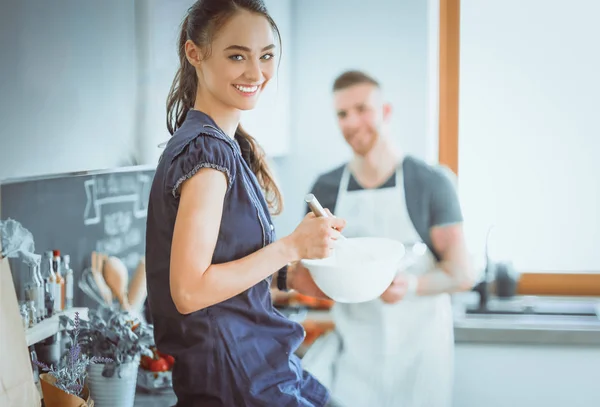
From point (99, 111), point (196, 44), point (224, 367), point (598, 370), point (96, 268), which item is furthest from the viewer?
point (598, 370)

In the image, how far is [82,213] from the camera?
1.56 metres

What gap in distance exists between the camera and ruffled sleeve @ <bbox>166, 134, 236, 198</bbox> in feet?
3.29

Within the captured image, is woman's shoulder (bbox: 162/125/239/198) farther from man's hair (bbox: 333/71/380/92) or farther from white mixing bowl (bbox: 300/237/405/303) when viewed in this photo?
man's hair (bbox: 333/71/380/92)

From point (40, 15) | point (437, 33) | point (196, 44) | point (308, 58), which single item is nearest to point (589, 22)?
point (437, 33)

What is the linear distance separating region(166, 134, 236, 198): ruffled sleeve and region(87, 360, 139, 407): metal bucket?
1.61 feet

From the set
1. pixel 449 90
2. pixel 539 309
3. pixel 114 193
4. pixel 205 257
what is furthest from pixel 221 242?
pixel 539 309

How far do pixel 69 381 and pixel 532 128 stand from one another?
1.24 m

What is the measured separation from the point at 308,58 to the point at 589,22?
2.27 ft

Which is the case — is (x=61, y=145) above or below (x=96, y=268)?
above

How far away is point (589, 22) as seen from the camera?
1806mm

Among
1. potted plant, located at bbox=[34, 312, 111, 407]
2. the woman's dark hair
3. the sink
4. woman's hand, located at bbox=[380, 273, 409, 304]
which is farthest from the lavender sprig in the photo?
the sink

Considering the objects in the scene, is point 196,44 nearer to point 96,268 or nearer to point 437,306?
point 96,268

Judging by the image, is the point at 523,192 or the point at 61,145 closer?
the point at 61,145

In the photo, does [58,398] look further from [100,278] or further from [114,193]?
A: [114,193]
